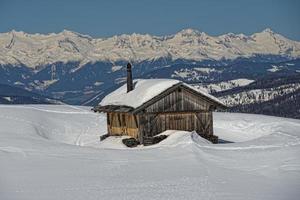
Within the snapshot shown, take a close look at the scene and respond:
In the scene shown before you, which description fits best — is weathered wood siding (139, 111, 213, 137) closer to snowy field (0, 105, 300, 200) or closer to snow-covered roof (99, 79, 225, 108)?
snow-covered roof (99, 79, 225, 108)

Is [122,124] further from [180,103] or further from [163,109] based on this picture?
[180,103]

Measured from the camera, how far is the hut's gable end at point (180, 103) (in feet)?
129

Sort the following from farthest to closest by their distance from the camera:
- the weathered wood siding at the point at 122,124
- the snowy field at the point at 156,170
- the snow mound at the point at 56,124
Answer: the snow mound at the point at 56,124, the weathered wood siding at the point at 122,124, the snowy field at the point at 156,170

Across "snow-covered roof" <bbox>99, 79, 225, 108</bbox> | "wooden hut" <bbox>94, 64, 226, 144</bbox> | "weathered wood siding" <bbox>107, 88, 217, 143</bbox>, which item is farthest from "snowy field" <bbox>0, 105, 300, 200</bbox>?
"snow-covered roof" <bbox>99, 79, 225, 108</bbox>

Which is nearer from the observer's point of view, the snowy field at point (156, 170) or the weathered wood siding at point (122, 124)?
the snowy field at point (156, 170)

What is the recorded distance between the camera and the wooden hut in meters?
39.0

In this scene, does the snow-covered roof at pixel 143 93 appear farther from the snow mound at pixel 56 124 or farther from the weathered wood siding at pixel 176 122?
the snow mound at pixel 56 124

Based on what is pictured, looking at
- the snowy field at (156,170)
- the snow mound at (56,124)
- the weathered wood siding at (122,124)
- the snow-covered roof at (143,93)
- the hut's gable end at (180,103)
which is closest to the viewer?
the snowy field at (156,170)

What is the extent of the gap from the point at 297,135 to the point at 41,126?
21888 mm

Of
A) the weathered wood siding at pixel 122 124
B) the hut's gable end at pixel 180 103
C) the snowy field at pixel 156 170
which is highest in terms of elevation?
the hut's gable end at pixel 180 103

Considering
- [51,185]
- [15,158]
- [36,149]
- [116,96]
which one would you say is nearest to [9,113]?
[116,96]

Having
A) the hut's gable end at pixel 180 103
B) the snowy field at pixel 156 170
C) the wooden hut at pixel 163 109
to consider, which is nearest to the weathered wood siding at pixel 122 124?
the wooden hut at pixel 163 109

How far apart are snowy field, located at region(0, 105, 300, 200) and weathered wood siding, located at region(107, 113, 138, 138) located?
136 cm

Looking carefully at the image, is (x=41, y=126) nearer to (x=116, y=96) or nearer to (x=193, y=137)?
(x=116, y=96)
